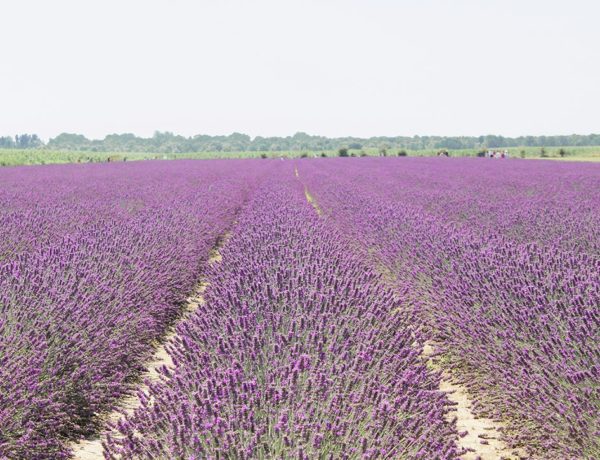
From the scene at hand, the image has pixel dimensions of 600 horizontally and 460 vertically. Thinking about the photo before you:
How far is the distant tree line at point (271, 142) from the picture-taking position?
448 ft

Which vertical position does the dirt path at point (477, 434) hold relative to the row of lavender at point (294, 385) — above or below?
below

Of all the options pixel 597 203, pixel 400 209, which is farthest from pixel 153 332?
pixel 597 203

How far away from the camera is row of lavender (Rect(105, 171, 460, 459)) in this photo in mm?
1856

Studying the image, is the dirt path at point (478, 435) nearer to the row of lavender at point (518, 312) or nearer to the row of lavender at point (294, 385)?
the row of lavender at point (518, 312)

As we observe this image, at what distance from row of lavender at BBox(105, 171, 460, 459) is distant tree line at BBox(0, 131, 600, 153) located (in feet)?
411

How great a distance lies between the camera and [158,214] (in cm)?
691

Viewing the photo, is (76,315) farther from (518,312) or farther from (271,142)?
(271,142)

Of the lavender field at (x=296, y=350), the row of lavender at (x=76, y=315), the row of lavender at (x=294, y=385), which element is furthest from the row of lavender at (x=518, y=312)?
the row of lavender at (x=76, y=315)

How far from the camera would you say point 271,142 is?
158125mm

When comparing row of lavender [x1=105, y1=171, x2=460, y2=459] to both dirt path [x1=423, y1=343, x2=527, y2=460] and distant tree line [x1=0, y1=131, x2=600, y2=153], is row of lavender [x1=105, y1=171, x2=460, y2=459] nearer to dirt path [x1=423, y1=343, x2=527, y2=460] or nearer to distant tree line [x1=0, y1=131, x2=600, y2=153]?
dirt path [x1=423, y1=343, x2=527, y2=460]

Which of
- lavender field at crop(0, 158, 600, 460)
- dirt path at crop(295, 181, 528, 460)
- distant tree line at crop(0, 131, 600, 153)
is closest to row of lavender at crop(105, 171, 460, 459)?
lavender field at crop(0, 158, 600, 460)

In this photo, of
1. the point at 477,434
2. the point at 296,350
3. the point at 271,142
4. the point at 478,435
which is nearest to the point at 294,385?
the point at 296,350

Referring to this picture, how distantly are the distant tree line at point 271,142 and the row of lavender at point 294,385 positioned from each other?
125256 mm

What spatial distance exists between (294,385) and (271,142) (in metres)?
158
